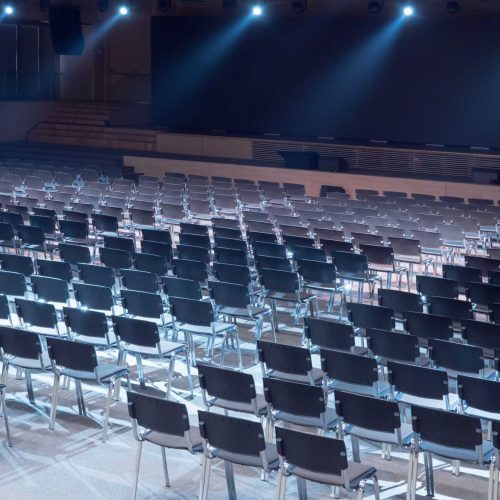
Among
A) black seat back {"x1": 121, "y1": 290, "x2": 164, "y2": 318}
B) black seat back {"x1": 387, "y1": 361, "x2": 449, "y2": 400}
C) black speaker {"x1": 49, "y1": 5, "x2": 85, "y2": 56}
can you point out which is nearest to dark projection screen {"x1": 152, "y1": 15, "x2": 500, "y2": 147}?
black speaker {"x1": 49, "y1": 5, "x2": 85, "y2": 56}

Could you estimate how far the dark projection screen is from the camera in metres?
22.2

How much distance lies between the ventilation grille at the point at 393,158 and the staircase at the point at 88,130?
320 centimetres

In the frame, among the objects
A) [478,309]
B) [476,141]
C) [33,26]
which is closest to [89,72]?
[33,26]

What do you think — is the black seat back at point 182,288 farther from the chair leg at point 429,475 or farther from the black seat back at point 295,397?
the chair leg at point 429,475

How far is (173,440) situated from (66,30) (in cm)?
1866

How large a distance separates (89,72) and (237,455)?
2339 centimetres

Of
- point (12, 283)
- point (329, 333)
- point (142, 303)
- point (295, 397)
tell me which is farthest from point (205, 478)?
A: point (12, 283)

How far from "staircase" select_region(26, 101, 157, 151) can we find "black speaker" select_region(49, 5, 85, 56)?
2.68 m

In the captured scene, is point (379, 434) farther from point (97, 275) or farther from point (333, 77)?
point (333, 77)

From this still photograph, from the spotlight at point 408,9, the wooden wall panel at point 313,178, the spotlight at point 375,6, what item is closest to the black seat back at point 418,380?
the wooden wall panel at point 313,178

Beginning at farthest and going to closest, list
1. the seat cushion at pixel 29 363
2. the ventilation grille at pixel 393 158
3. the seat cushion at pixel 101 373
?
the ventilation grille at pixel 393 158 < the seat cushion at pixel 29 363 < the seat cushion at pixel 101 373

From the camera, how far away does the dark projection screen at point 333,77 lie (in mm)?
22234

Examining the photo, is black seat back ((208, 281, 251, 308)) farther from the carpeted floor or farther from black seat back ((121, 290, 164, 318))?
the carpeted floor

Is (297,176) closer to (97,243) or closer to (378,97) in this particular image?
(378,97)
